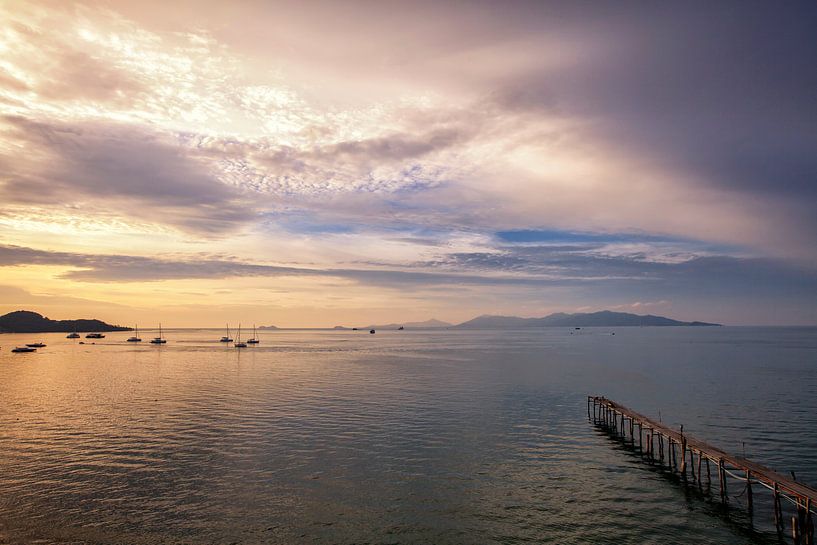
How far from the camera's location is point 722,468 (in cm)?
3228

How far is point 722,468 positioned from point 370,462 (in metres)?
25.3

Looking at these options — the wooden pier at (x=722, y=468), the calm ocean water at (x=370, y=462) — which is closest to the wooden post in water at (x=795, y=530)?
the wooden pier at (x=722, y=468)

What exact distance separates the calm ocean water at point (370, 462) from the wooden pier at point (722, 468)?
1609 millimetres

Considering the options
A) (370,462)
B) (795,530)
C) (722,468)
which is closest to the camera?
(795,530)

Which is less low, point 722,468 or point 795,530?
point 722,468

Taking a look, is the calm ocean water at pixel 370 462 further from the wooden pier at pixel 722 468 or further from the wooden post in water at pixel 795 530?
the wooden pier at pixel 722 468

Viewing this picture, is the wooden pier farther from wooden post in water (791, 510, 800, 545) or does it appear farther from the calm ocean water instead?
the calm ocean water

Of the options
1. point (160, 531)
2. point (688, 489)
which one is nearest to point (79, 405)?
point (160, 531)

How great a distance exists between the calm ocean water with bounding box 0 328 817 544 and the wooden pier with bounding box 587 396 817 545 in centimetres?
161

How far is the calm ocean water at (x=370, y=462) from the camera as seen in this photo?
Answer: 26.8m

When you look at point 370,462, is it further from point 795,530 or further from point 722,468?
point 795,530

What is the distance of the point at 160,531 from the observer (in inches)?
1024

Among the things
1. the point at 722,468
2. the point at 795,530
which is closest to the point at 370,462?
the point at 722,468

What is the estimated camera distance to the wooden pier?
26.0 metres
